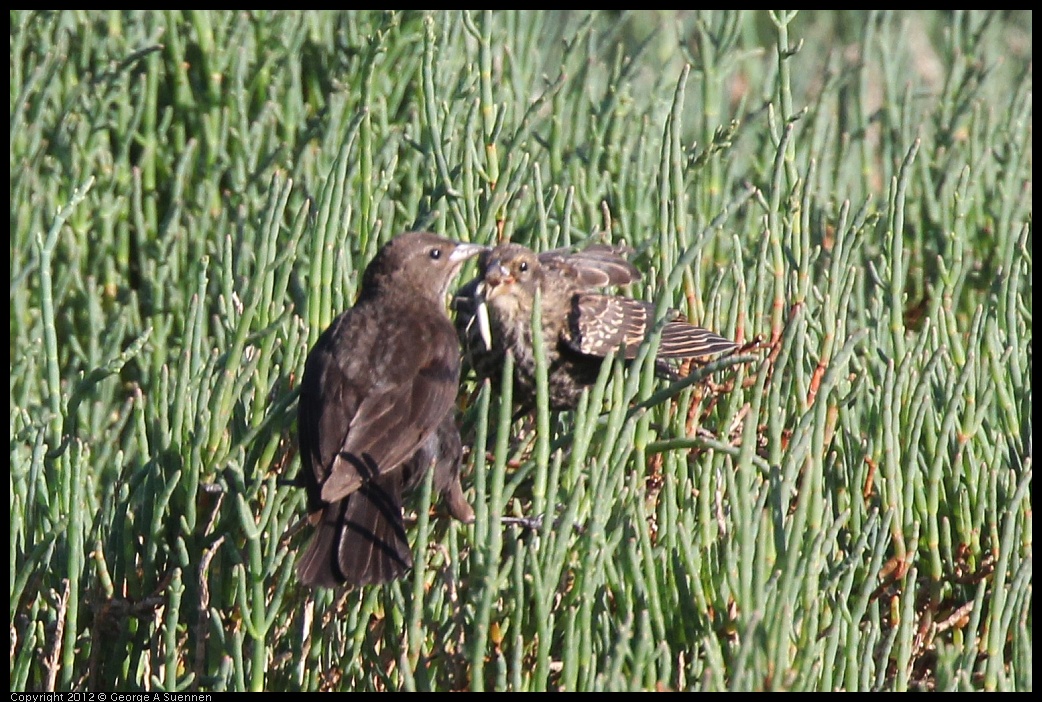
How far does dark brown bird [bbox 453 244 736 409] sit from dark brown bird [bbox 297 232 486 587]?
0.11 metres

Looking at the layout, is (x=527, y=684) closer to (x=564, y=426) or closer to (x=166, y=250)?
(x=564, y=426)

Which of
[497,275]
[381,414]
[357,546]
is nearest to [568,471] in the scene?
[357,546]

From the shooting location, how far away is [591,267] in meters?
3.38

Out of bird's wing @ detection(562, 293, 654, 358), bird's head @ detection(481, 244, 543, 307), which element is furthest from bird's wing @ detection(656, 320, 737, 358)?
bird's head @ detection(481, 244, 543, 307)

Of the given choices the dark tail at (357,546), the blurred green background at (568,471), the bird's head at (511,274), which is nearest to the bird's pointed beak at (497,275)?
the bird's head at (511,274)

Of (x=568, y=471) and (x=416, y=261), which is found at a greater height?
(x=416, y=261)

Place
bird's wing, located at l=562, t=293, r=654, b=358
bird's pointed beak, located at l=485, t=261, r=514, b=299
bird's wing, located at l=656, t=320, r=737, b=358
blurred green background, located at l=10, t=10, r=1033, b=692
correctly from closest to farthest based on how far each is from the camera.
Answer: blurred green background, located at l=10, t=10, r=1033, b=692 → bird's wing, located at l=656, t=320, r=737, b=358 → bird's pointed beak, located at l=485, t=261, r=514, b=299 → bird's wing, located at l=562, t=293, r=654, b=358

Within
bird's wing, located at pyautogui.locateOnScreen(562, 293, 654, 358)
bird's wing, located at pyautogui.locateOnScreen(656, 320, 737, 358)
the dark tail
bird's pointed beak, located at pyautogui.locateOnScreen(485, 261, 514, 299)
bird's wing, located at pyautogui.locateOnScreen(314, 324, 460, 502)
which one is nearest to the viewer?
the dark tail

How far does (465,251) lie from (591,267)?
1.16 ft

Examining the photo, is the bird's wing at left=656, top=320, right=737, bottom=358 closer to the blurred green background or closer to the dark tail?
the blurred green background

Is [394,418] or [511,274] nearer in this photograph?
[394,418]

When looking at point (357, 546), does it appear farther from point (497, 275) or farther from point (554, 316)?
point (554, 316)

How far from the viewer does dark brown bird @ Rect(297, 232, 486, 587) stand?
270cm

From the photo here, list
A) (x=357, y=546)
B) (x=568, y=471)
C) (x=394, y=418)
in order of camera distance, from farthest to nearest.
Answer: (x=394, y=418) < (x=357, y=546) < (x=568, y=471)
